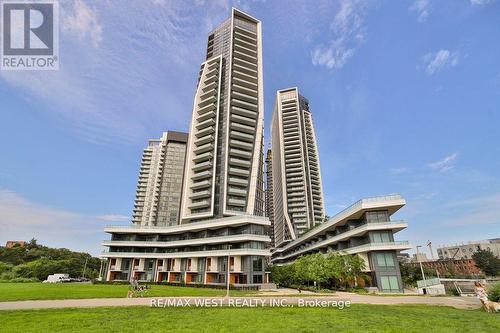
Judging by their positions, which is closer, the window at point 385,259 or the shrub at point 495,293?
the shrub at point 495,293

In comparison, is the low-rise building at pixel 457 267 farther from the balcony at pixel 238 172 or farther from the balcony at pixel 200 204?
the balcony at pixel 200 204

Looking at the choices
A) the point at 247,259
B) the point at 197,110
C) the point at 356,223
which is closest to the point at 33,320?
the point at 247,259

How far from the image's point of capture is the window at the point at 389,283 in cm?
4356

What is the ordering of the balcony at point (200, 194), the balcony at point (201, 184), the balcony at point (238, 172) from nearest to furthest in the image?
the balcony at point (200, 194) < the balcony at point (238, 172) < the balcony at point (201, 184)

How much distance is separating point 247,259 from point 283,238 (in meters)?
74.5

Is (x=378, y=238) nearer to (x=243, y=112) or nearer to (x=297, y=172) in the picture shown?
(x=243, y=112)

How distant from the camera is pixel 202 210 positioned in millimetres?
74438

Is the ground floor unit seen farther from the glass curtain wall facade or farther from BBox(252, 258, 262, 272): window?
the glass curtain wall facade

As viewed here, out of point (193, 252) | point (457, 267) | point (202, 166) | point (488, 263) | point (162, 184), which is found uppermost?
point (162, 184)

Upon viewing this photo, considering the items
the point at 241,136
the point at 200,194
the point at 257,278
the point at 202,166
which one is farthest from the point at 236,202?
the point at 257,278

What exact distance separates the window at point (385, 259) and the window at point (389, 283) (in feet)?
6.17

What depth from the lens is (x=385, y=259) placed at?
45375mm

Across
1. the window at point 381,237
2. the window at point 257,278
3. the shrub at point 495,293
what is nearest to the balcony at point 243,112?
the window at point 257,278

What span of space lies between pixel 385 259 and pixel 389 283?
12.3 ft
